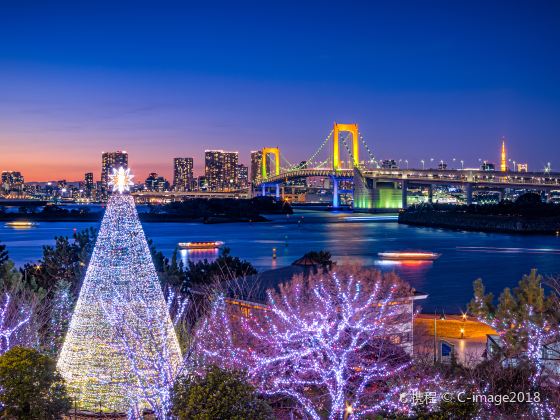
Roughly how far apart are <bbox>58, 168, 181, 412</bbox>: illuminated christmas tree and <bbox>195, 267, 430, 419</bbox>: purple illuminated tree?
1.72ft

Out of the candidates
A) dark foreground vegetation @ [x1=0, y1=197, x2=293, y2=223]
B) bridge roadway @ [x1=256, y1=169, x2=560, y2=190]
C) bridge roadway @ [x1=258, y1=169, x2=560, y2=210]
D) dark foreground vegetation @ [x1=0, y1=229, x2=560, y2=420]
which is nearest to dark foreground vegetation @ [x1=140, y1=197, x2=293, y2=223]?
dark foreground vegetation @ [x1=0, y1=197, x2=293, y2=223]

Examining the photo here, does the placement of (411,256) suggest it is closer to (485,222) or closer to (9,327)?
(9,327)

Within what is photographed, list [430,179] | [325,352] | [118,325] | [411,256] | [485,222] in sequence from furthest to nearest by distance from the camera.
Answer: [430,179] < [485,222] < [411,256] < [325,352] < [118,325]

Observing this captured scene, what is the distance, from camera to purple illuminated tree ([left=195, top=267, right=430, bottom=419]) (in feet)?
16.7

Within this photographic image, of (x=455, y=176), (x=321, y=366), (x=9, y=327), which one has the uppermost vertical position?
(x=455, y=176)

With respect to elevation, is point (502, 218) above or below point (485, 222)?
above

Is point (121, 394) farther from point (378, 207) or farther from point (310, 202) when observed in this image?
point (310, 202)

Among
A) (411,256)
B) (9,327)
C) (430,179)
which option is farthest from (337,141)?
(9,327)

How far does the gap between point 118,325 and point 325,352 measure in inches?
64.4

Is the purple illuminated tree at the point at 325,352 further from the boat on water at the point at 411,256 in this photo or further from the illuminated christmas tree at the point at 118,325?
the boat on water at the point at 411,256

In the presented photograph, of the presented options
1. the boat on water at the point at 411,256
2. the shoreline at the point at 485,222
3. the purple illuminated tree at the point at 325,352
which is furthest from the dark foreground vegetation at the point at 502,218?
the purple illuminated tree at the point at 325,352

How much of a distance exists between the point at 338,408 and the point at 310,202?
3527 inches

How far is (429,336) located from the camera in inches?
330

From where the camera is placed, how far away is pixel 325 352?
563 centimetres
